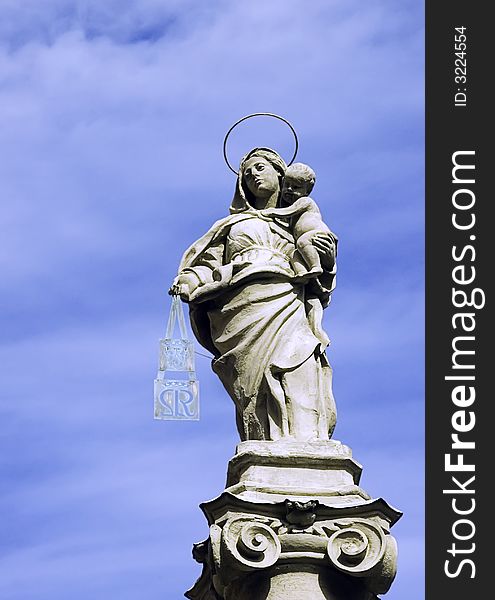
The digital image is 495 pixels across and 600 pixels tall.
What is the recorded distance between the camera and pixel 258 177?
→ 17031mm

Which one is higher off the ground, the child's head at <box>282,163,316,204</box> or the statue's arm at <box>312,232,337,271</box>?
the child's head at <box>282,163,316,204</box>

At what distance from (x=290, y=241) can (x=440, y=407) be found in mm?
2612

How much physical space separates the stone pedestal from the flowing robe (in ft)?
2.73

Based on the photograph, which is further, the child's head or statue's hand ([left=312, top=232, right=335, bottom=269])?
the child's head

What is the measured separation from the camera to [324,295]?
53.9 feet

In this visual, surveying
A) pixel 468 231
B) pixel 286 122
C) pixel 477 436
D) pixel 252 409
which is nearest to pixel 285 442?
pixel 252 409

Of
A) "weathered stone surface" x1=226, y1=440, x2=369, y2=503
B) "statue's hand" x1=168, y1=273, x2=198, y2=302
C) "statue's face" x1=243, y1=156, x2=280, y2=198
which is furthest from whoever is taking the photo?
"statue's face" x1=243, y1=156, x2=280, y2=198

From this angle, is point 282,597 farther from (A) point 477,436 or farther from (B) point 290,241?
(B) point 290,241

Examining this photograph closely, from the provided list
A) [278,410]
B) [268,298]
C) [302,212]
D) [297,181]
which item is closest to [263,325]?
[268,298]

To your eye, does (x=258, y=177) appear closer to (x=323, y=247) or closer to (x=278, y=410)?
(x=323, y=247)

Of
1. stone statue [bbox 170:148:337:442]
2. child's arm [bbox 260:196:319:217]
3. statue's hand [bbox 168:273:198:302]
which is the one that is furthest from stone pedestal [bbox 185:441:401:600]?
child's arm [bbox 260:196:319:217]

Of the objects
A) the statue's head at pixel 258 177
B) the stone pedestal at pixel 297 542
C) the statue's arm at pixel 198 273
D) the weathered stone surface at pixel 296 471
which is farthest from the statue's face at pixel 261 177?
the stone pedestal at pixel 297 542

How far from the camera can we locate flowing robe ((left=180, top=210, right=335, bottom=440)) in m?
15.4

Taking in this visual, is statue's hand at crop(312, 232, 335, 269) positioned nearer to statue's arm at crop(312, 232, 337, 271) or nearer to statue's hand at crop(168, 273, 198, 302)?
statue's arm at crop(312, 232, 337, 271)
